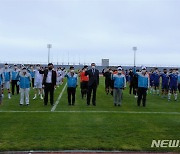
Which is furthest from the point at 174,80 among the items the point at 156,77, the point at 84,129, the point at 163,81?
the point at 84,129

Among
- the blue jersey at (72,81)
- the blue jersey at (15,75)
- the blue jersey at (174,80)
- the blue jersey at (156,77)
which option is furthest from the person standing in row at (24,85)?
the blue jersey at (156,77)

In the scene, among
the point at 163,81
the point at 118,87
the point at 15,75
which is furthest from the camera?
the point at 163,81

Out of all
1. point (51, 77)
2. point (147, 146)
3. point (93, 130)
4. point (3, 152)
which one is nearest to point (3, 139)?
point (3, 152)

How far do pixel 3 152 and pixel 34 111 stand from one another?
8.21 meters

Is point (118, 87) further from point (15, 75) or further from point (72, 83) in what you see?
point (15, 75)

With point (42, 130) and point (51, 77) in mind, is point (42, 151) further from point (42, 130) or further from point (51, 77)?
point (51, 77)

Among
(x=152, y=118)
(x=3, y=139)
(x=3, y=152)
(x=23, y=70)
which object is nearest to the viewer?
(x=3, y=152)

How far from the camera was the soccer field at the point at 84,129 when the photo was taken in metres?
10.9

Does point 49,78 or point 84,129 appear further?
point 49,78

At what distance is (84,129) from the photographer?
13.4m

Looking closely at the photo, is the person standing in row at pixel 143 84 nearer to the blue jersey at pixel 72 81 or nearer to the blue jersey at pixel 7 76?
the blue jersey at pixel 72 81

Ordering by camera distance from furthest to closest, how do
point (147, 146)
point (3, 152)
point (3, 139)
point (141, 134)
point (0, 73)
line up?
point (0, 73), point (141, 134), point (3, 139), point (147, 146), point (3, 152)

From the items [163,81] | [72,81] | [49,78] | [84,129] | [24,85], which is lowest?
[84,129]

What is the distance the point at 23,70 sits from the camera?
2164cm
